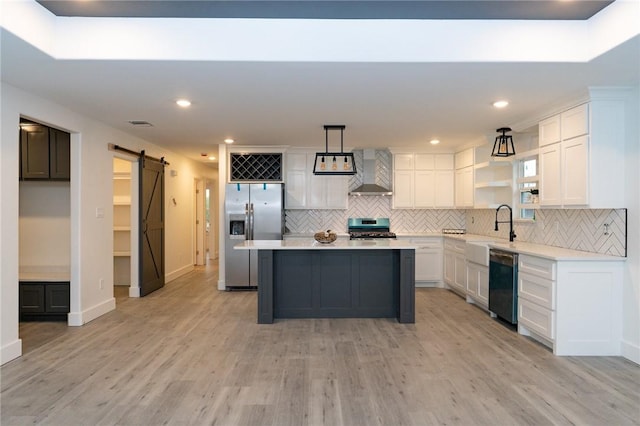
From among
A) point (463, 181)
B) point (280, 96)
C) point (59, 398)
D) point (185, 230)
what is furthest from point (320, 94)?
point (185, 230)

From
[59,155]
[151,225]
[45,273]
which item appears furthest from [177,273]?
[59,155]

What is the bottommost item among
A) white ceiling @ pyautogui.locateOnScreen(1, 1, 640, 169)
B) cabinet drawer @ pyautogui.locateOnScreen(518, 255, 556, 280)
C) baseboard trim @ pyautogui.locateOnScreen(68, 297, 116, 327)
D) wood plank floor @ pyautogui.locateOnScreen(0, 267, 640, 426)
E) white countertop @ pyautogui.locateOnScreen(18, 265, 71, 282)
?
wood plank floor @ pyautogui.locateOnScreen(0, 267, 640, 426)

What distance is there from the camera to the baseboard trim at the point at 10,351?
3262 millimetres

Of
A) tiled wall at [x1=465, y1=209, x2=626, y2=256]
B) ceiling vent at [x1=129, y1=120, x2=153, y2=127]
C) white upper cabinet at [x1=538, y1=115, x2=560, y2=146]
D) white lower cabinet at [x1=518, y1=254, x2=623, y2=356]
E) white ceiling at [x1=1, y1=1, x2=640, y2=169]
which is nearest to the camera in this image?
white ceiling at [x1=1, y1=1, x2=640, y2=169]

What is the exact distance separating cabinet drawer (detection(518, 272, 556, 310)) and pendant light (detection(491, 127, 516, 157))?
1687 mm

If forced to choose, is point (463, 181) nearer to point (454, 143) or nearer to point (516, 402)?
point (454, 143)

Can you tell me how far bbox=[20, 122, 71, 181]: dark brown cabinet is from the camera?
4.56m

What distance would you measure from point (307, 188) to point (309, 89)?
133 inches

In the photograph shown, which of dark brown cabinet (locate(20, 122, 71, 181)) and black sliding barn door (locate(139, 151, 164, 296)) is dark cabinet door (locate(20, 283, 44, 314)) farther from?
black sliding barn door (locate(139, 151, 164, 296))

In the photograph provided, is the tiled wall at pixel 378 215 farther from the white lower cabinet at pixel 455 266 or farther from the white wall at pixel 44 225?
the white wall at pixel 44 225

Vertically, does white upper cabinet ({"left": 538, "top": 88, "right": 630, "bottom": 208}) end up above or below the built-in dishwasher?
above

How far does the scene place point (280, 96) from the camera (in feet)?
12.0

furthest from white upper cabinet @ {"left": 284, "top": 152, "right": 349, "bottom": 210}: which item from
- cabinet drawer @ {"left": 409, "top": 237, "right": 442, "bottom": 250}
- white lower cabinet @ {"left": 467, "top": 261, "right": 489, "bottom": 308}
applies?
white lower cabinet @ {"left": 467, "top": 261, "right": 489, "bottom": 308}

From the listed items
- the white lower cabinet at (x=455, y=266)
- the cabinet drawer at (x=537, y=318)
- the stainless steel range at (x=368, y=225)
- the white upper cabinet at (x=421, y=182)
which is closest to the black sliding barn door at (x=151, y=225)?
the stainless steel range at (x=368, y=225)
